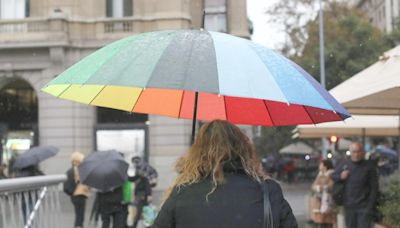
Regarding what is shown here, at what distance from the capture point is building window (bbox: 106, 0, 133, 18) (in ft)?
95.3

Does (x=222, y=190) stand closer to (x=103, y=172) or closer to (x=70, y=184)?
(x=103, y=172)

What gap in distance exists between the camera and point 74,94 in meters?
4.79

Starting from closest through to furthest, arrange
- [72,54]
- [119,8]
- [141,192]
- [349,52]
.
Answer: [141,192] < [72,54] < [119,8] < [349,52]

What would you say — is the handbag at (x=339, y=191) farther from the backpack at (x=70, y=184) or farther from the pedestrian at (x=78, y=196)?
the backpack at (x=70, y=184)

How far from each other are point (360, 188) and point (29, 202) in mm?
5292

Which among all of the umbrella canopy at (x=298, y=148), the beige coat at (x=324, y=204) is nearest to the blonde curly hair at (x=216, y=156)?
the beige coat at (x=324, y=204)

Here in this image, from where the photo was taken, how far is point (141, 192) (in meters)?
13.5

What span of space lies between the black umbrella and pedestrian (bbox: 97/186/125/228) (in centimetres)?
30

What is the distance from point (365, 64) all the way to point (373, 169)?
874 inches

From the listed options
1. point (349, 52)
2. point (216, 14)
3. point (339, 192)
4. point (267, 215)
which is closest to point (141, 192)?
point (339, 192)

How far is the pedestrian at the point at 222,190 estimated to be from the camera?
3.45 meters

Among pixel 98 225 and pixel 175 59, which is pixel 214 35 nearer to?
pixel 175 59

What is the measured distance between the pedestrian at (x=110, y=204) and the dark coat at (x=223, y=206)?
25.2ft

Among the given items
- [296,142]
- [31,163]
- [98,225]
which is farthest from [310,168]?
[31,163]
